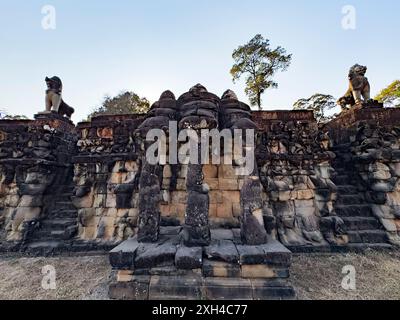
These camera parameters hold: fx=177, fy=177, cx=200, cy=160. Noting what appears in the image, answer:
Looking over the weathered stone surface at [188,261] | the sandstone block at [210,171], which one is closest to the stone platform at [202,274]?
the weathered stone surface at [188,261]

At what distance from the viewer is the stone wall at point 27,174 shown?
4.86 meters

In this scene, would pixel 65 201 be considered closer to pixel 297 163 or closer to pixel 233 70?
pixel 297 163

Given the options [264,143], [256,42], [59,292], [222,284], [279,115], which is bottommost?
[59,292]

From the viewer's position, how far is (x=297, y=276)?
3291 millimetres

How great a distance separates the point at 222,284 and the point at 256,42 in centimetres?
1603

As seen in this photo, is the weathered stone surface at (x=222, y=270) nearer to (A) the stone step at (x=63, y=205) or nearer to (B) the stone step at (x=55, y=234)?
(B) the stone step at (x=55, y=234)

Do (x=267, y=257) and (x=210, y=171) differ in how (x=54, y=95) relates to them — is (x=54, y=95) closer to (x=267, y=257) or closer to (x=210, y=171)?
(x=210, y=171)

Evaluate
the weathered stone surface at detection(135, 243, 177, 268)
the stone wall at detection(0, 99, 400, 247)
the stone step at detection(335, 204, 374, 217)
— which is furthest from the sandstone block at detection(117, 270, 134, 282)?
the stone step at detection(335, 204, 374, 217)

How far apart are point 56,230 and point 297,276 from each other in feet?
20.0

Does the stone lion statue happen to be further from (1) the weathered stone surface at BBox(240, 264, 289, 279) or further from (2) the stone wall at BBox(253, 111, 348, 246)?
(1) the weathered stone surface at BBox(240, 264, 289, 279)

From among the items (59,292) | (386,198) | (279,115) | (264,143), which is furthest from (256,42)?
(59,292)

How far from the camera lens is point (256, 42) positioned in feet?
44.7

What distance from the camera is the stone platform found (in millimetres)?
2381
